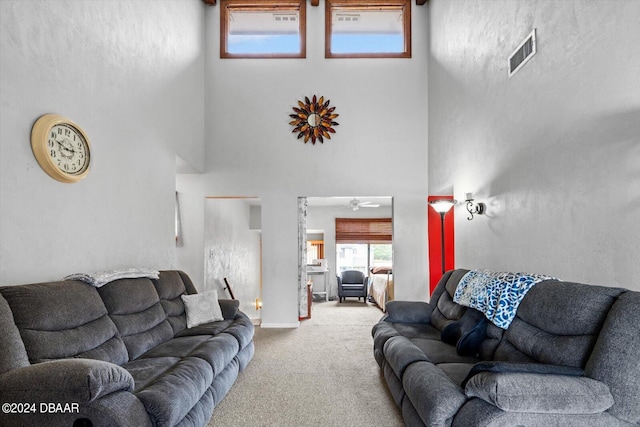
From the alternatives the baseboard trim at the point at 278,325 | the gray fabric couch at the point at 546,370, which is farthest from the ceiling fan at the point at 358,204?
the gray fabric couch at the point at 546,370

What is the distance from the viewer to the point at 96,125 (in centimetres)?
339

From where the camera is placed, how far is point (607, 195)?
7.66 feet

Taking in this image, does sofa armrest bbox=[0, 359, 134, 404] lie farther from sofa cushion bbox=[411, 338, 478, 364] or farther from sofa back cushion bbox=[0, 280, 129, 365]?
sofa cushion bbox=[411, 338, 478, 364]

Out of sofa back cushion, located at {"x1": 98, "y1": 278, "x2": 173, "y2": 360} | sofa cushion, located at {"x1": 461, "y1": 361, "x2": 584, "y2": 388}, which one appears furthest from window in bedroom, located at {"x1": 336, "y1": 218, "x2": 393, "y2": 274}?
sofa cushion, located at {"x1": 461, "y1": 361, "x2": 584, "y2": 388}

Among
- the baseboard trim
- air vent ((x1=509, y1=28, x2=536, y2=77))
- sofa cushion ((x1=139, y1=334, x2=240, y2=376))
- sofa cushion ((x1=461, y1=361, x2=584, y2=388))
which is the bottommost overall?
the baseboard trim

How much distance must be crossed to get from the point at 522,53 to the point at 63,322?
147 inches

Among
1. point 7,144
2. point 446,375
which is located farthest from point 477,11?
point 7,144

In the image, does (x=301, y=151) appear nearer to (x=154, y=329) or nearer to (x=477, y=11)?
(x=477, y=11)

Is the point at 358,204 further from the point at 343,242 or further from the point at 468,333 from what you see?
the point at 468,333

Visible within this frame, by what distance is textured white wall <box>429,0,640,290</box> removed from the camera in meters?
2.22

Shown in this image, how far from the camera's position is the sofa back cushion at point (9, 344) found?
1.84 m

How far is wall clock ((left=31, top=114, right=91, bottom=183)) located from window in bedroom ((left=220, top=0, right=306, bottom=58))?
12.6ft

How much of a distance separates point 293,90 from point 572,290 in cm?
512

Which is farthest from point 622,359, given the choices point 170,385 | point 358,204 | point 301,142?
point 358,204
